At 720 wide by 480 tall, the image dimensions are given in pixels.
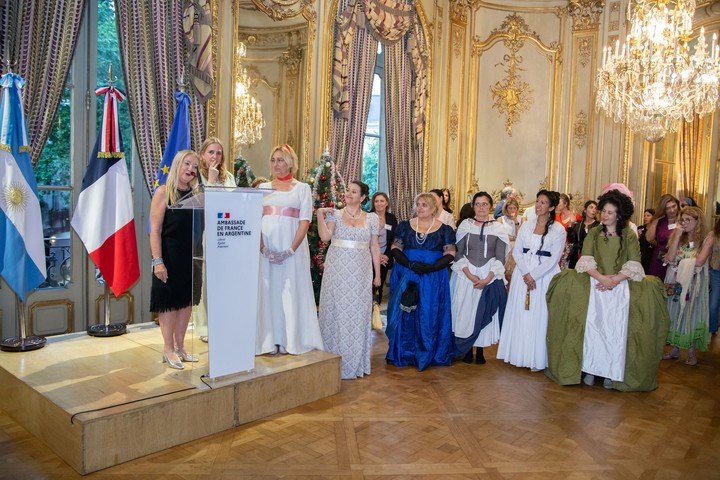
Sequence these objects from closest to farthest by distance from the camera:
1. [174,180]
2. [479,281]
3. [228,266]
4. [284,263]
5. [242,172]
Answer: [228,266]
[174,180]
[284,263]
[479,281]
[242,172]

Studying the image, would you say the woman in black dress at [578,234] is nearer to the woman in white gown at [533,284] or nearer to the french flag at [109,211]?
the woman in white gown at [533,284]

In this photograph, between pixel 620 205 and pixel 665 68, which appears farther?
pixel 665 68

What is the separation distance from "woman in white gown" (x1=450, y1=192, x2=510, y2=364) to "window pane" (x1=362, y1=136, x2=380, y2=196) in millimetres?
3423

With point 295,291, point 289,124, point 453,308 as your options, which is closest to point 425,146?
point 289,124

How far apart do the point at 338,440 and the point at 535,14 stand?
8.44m

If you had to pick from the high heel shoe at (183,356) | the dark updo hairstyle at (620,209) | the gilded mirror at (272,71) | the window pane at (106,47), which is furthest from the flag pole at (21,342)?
the dark updo hairstyle at (620,209)

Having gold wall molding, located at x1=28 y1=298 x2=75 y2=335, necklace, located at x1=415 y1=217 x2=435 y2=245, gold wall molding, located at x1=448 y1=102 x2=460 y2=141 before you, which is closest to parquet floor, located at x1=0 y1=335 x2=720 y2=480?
necklace, located at x1=415 y1=217 x2=435 y2=245

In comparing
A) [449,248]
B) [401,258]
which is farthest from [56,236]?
[449,248]

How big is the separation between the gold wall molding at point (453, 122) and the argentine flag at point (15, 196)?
6578 millimetres

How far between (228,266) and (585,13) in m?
8.41

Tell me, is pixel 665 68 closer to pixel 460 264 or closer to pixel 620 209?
pixel 620 209

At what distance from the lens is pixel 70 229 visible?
206 inches

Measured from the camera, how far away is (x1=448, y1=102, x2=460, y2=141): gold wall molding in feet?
30.7

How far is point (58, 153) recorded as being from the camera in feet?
16.8
